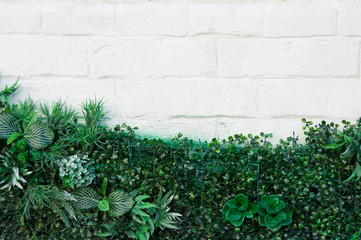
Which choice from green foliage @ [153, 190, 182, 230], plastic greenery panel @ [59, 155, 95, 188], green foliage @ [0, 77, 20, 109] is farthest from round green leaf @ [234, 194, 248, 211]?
green foliage @ [0, 77, 20, 109]

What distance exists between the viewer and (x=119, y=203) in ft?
5.68

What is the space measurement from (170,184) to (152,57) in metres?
0.59

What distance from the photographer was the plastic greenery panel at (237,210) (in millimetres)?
1703

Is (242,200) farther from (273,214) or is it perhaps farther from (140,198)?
(140,198)

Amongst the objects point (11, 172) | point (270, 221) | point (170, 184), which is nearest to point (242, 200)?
point (270, 221)

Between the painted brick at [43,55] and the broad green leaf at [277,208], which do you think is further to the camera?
the painted brick at [43,55]

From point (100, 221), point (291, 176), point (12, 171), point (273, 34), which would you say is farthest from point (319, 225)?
point (12, 171)

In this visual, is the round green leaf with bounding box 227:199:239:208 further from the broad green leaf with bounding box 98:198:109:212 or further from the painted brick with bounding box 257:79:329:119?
the broad green leaf with bounding box 98:198:109:212

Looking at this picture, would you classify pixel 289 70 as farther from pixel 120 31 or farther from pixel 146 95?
pixel 120 31

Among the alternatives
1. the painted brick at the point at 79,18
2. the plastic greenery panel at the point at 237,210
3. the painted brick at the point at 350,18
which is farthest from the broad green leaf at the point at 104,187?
the painted brick at the point at 350,18

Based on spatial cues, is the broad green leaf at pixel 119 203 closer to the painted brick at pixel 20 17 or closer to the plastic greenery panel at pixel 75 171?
the plastic greenery panel at pixel 75 171

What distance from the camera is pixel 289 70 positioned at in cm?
176

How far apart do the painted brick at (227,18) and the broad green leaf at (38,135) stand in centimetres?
81

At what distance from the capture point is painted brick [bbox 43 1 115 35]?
178 cm
